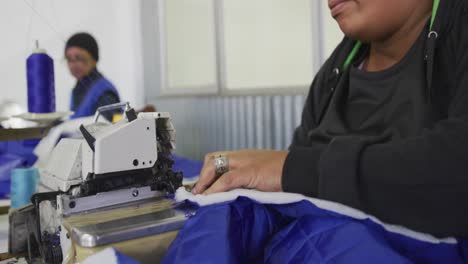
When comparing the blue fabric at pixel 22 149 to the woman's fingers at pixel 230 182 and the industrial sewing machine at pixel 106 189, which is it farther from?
the woman's fingers at pixel 230 182

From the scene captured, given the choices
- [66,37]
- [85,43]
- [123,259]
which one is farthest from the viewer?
[85,43]

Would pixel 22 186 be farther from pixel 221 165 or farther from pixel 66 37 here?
pixel 66 37

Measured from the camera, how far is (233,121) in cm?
220

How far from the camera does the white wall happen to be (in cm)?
186

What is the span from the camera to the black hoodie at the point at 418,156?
0.59 meters

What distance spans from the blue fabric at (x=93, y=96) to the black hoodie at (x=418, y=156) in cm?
182

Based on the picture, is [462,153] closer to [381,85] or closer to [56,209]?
[381,85]

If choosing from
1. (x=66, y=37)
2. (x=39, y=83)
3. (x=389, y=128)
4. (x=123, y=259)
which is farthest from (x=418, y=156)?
(x=66, y=37)

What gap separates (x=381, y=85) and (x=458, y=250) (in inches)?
15.4

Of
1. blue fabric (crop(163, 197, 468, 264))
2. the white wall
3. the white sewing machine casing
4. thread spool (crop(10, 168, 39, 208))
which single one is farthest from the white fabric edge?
the white wall

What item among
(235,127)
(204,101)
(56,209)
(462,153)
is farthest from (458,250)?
(204,101)

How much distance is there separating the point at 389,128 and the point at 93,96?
1922mm

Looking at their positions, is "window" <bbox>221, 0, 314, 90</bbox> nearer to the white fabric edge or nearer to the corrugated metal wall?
the corrugated metal wall

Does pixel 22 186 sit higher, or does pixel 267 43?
pixel 267 43
